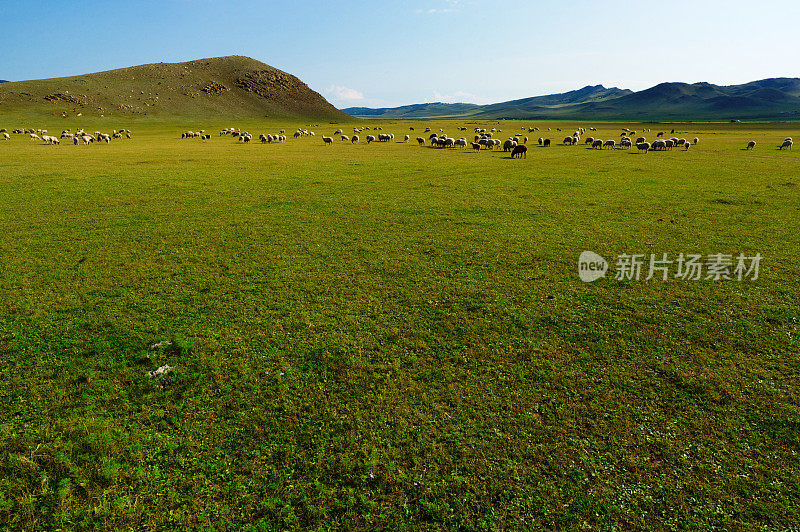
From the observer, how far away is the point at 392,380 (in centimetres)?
772

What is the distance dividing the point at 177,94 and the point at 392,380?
180 meters

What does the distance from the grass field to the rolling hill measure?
14337 cm

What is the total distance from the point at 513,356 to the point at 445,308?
99.6 inches

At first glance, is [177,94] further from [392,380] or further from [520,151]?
[392,380]

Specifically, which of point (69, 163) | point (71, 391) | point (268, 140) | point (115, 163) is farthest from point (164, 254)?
point (268, 140)

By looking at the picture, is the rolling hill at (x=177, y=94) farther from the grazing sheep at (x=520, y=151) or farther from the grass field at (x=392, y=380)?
the grass field at (x=392, y=380)

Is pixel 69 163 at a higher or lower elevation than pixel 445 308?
higher

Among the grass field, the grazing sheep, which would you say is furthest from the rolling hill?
the grass field

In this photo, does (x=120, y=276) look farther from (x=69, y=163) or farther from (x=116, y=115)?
(x=116, y=115)

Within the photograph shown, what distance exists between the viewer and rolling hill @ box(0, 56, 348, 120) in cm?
11994

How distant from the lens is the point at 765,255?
1395cm

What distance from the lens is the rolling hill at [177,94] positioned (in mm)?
119938

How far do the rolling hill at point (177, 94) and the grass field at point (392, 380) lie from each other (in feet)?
470

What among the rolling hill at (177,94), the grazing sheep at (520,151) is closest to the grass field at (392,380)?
the grazing sheep at (520,151)
